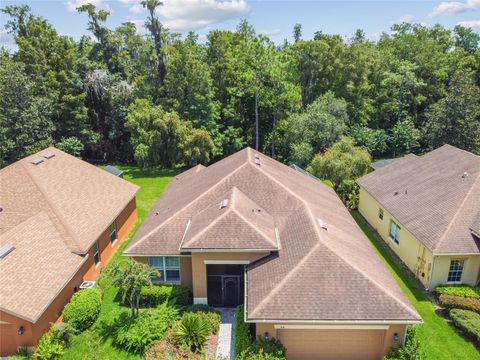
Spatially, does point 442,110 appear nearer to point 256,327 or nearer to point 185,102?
point 185,102

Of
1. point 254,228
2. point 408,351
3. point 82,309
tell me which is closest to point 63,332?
point 82,309

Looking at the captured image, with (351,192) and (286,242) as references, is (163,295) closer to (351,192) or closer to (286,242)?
(286,242)

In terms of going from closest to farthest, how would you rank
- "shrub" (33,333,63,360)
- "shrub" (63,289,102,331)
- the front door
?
→ "shrub" (33,333,63,360) → "shrub" (63,289,102,331) → the front door

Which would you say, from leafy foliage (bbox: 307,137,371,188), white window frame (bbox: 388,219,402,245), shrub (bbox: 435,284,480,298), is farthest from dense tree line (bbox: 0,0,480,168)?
shrub (bbox: 435,284,480,298)

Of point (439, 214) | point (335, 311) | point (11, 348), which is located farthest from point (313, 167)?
point (11, 348)

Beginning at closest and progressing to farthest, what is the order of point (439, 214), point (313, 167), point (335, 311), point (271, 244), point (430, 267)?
point (335, 311) → point (271, 244) → point (430, 267) → point (439, 214) → point (313, 167)

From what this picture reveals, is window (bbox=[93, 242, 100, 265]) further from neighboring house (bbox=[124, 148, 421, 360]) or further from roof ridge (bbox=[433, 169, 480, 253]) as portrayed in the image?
roof ridge (bbox=[433, 169, 480, 253])
